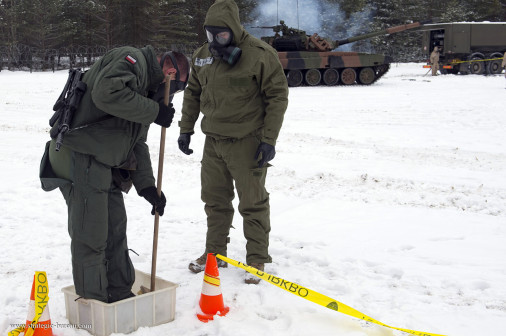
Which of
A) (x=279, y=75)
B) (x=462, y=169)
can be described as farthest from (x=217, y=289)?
(x=462, y=169)

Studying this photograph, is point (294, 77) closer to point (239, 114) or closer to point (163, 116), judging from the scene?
point (239, 114)

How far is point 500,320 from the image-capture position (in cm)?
353

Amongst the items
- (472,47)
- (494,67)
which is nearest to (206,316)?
(494,67)

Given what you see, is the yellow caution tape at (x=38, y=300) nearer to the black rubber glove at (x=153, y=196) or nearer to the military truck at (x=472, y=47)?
the black rubber glove at (x=153, y=196)

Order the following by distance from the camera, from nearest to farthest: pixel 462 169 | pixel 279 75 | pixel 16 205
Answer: pixel 279 75, pixel 16 205, pixel 462 169

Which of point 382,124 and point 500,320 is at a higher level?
point 382,124

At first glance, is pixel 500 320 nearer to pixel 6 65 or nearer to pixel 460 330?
pixel 460 330

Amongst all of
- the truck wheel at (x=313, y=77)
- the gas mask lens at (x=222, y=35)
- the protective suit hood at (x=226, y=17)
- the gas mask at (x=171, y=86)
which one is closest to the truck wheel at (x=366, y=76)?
the truck wheel at (x=313, y=77)

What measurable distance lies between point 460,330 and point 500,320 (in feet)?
1.02

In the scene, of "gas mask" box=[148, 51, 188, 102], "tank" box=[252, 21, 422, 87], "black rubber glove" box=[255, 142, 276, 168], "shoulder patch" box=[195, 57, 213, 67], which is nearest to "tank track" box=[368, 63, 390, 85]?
"tank" box=[252, 21, 422, 87]

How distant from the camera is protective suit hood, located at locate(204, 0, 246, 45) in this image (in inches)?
159

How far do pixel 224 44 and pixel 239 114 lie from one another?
19.9 inches

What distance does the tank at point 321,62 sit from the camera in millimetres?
21609

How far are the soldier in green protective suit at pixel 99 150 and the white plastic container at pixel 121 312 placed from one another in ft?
0.36
